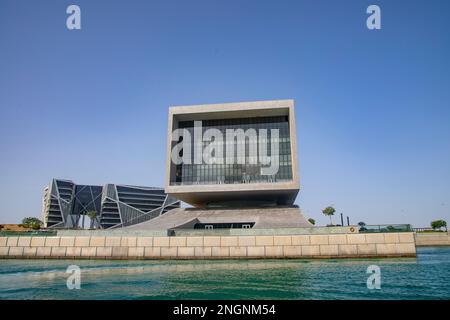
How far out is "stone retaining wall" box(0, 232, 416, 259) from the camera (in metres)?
26.6

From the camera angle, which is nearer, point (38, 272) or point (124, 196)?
point (38, 272)

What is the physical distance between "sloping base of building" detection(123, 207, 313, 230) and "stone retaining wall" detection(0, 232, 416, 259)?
13173 millimetres

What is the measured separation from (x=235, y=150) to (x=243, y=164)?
2999 mm

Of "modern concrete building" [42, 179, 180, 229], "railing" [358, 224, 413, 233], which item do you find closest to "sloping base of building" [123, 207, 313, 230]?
"railing" [358, 224, 413, 233]

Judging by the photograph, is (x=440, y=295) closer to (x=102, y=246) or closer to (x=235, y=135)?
(x=102, y=246)

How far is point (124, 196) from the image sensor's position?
151375 mm

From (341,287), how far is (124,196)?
150672 mm

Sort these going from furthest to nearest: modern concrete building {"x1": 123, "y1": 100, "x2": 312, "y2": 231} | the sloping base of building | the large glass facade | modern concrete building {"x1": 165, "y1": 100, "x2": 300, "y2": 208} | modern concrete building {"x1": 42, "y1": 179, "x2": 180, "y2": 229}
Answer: modern concrete building {"x1": 42, "y1": 179, "x2": 180, "y2": 229} < the large glass facade < modern concrete building {"x1": 165, "y1": 100, "x2": 300, "y2": 208} < modern concrete building {"x1": 123, "y1": 100, "x2": 312, "y2": 231} < the sloping base of building

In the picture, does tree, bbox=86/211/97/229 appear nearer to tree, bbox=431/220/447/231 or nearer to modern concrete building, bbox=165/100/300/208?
modern concrete building, bbox=165/100/300/208

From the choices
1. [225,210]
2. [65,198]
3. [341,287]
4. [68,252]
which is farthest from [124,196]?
[341,287]

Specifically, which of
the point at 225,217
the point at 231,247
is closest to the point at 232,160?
the point at 225,217

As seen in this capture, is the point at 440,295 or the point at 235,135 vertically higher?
the point at 235,135

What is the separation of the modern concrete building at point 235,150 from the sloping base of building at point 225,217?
3.04 m
